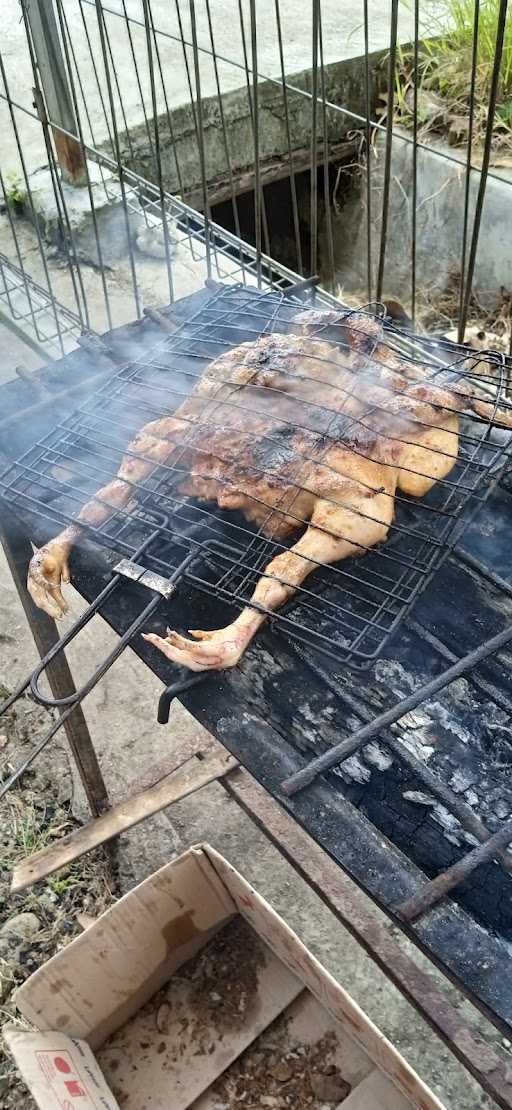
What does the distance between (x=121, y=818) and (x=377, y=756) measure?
55.4 inches

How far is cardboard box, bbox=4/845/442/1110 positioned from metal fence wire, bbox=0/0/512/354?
3.69m

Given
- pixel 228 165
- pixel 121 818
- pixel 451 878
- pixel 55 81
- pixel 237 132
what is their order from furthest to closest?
pixel 237 132 → pixel 228 165 → pixel 55 81 → pixel 121 818 → pixel 451 878

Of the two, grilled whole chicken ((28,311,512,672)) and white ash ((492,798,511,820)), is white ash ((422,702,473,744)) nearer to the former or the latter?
white ash ((492,798,511,820))

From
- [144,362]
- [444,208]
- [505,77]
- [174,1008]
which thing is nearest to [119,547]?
[144,362]

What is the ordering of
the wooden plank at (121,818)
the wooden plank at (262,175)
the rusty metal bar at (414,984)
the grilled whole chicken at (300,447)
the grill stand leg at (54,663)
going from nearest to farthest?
the rusty metal bar at (414,984), the grilled whole chicken at (300,447), the grill stand leg at (54,663), the wooden plank at (121,818), the wooden plank at (262,175)

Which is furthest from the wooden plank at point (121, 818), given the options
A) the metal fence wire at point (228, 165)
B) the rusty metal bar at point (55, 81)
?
the rusty metal bar at point (55, 81)

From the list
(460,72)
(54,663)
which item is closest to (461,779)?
(54,663)

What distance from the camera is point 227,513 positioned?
2.68m

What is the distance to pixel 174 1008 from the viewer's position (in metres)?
3.24

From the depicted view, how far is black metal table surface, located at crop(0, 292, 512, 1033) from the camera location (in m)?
1.80

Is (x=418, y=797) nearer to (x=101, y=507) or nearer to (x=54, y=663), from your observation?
(x=101, y=507)

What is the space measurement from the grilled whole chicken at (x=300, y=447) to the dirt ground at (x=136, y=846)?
1.67 metres

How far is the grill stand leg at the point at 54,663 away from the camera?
2869mm

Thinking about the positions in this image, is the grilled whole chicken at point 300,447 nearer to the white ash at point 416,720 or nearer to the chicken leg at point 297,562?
the chicken leg at point 297,562
